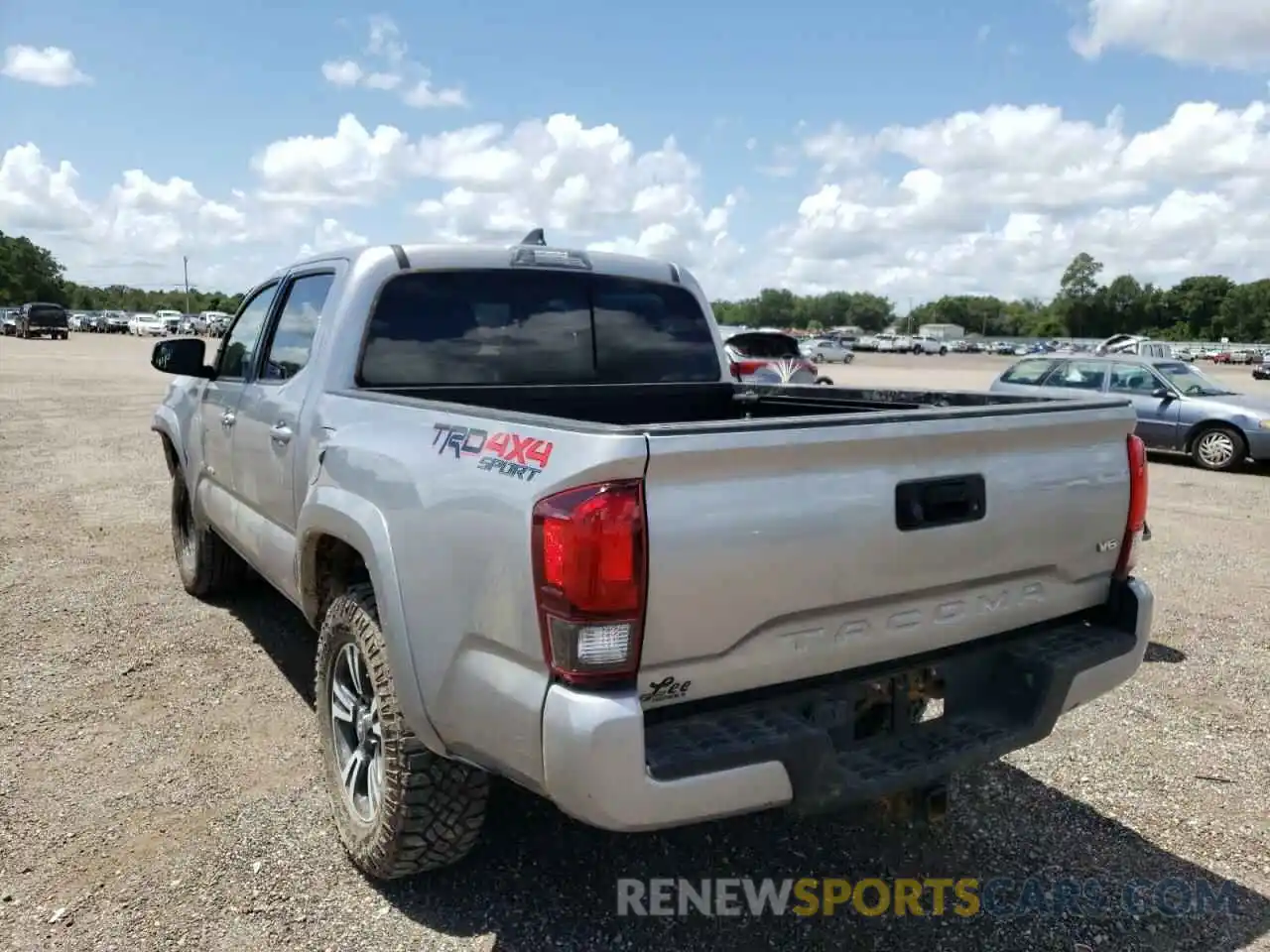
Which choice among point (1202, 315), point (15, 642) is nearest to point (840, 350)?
point (15, 642)

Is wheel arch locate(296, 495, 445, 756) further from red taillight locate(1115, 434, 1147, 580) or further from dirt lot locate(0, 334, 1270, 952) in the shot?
red taillight locate(1115, 434, 1147, 580)

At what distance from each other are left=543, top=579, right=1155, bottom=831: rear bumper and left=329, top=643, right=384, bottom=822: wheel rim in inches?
40.4

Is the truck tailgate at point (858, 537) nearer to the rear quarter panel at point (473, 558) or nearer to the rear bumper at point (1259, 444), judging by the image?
the rear quarter panel at point (473, 558)

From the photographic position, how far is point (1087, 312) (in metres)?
139

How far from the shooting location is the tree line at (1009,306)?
11600cm

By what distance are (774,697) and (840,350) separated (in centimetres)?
5768

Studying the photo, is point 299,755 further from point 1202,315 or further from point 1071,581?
point 1202,315

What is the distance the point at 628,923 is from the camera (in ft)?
9.40

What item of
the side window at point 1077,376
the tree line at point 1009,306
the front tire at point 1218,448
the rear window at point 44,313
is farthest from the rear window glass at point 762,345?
the tree line at point 1009,306

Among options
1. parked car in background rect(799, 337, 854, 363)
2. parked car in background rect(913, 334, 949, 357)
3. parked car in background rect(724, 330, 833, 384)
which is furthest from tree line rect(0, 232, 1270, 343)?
parked car in background rect(724, 330, 833, 384)

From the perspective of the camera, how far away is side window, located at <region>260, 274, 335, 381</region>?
13.1 feet

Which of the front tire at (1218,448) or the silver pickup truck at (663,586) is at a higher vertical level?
the silver pickup truck at (663,586)

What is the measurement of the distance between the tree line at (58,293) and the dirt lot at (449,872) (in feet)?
305

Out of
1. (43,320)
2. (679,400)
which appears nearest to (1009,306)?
(43,320)
